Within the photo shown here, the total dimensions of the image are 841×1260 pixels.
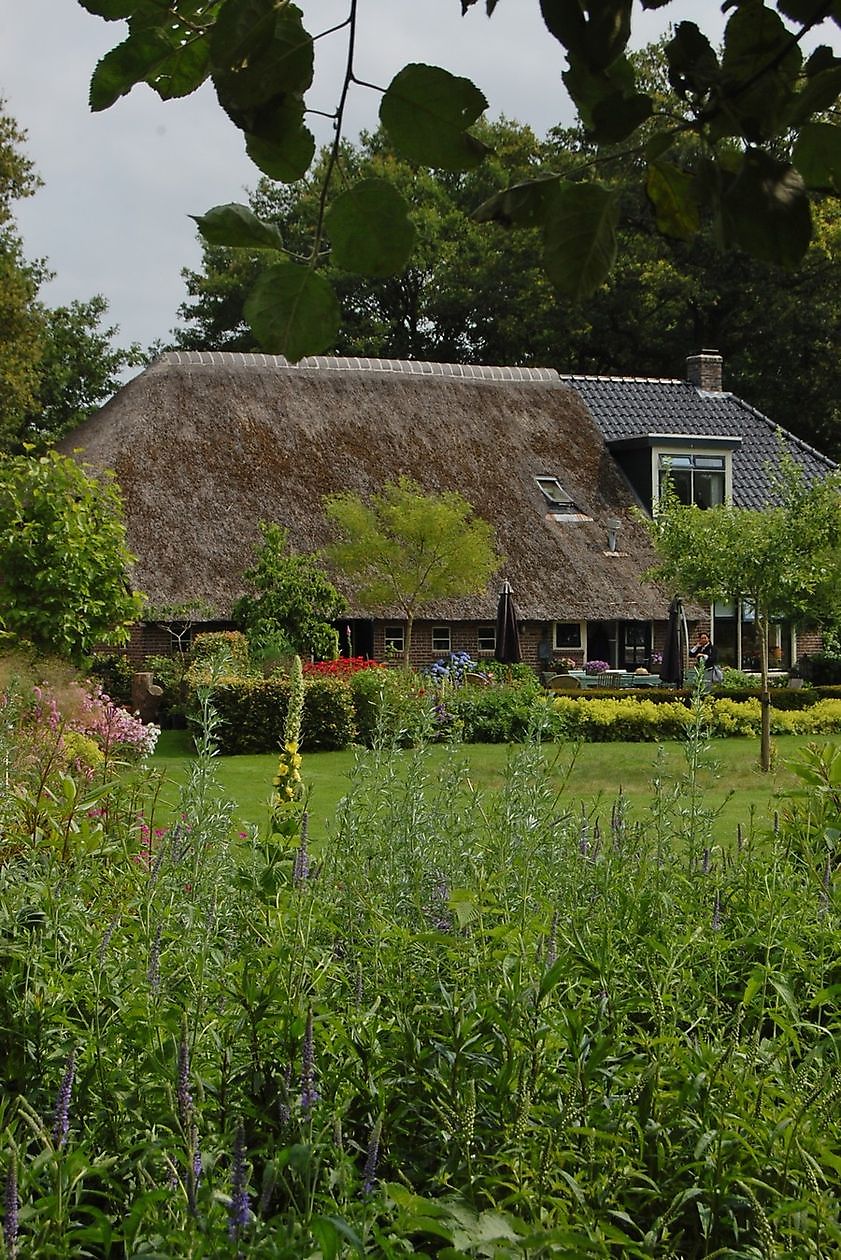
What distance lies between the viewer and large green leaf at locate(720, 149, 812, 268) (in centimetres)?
145

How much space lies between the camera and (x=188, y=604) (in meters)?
24.2

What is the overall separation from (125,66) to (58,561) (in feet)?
37.6

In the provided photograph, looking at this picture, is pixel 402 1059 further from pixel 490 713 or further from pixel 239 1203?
pixel 490 713

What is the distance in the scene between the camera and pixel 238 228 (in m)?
1.38

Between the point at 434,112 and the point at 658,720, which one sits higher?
the point at 434,112

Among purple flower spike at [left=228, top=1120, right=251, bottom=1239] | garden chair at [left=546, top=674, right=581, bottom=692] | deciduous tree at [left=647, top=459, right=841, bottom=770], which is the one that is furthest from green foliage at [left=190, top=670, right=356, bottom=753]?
purple flower spike at [left=228, top=1120, right=251, bottom=1239]

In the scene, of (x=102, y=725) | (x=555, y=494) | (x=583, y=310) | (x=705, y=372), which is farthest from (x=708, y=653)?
(x=102, y=725)

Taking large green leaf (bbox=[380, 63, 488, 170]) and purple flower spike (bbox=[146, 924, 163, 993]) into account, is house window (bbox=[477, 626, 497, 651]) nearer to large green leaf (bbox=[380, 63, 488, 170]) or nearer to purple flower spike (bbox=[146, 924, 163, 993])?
purple flower spike (bbox=[146, 924, 163, 993])

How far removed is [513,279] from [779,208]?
38.1 m

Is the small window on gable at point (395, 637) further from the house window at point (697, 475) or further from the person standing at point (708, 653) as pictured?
the house window at point (697, 475)

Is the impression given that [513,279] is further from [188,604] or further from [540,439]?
[188,604]

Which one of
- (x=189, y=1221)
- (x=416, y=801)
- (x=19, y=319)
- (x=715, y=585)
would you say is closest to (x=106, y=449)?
(x=19, y=319)

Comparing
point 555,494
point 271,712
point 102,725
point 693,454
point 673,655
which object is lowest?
point 271,712

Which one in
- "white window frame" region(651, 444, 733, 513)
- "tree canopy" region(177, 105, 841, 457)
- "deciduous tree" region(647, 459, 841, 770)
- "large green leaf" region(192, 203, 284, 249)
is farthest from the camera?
"tree canopy" region(177, 105, 841, 457)
